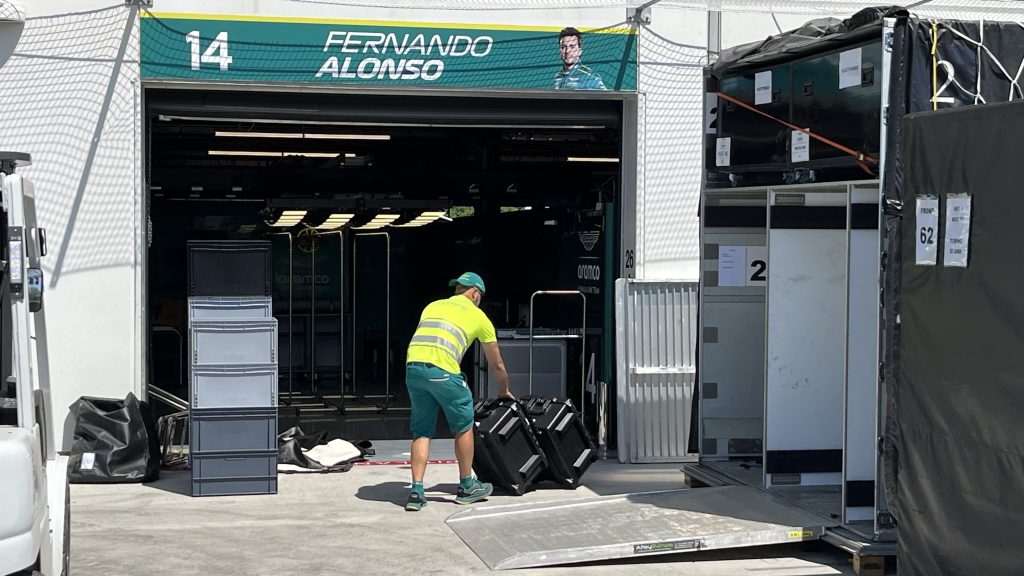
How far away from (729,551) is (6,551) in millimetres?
4762

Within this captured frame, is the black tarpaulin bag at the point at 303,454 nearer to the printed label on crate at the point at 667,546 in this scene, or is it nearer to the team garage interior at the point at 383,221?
the team garage interior at the point at 383,221

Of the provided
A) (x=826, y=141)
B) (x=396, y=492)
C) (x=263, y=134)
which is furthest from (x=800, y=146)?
(x=263, y=134)

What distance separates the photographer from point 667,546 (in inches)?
304

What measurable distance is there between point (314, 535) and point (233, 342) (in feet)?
6.56

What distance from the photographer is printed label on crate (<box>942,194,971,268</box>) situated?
6109 millimetres

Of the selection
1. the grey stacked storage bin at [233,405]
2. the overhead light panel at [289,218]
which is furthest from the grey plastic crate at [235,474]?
the overhead light panel at [289,218]

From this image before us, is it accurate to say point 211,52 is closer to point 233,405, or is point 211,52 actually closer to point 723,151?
point 233,405

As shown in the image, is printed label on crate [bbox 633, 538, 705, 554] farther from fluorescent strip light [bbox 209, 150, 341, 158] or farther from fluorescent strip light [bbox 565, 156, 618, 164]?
fluorescent strip light [bbox 565, 156, 618, 164]

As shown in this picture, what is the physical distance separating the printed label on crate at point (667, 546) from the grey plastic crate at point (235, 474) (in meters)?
3.37

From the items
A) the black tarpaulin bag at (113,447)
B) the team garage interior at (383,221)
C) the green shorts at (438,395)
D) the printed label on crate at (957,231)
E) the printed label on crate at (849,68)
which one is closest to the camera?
the printed label on crate at (957,231)

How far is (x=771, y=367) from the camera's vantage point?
8.89m

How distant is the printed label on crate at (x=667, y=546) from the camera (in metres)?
7.70

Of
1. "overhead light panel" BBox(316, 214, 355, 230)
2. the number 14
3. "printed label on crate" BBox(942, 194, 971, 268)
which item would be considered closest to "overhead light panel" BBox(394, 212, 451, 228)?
"overhead light panel" BBox(316, 214, 355, 230)

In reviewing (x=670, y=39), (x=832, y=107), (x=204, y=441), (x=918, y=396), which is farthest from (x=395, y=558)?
(x=670, y=39)
